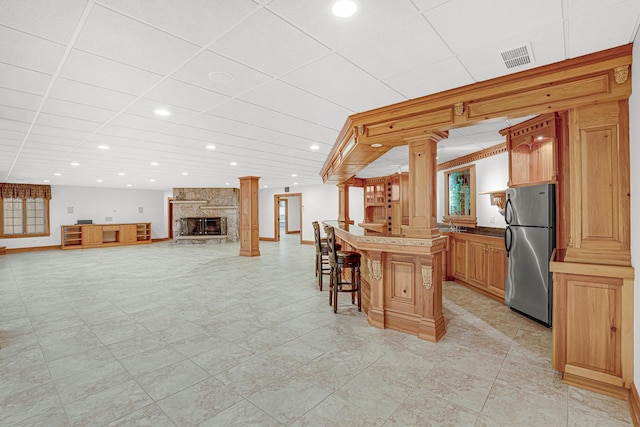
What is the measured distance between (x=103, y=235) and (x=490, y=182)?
14.2m

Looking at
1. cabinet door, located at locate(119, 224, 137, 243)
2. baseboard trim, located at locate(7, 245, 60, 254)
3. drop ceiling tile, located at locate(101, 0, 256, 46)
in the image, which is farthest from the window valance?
drop ceiling tile, located at locate(101, 0, 256, 46)

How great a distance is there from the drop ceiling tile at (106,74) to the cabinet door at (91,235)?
38.1 feet

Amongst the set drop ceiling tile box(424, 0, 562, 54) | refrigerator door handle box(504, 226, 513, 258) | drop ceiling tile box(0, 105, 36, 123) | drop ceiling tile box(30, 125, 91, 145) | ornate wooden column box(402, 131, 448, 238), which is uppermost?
drop ceiling tile box(424, 0, 562, 54)

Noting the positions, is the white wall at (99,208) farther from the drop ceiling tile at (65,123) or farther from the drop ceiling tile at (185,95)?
the drop ceiling tile at (185,95)

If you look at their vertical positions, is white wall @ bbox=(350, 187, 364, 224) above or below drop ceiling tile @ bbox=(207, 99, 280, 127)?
below

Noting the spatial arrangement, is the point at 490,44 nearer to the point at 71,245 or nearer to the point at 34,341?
the point at 34,341

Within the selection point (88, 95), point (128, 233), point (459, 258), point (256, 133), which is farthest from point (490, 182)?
point (128, 233)

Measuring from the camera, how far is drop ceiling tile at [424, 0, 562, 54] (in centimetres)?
169

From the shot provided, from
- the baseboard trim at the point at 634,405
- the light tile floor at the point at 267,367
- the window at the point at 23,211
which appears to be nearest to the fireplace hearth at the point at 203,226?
the window at the point at 23,211

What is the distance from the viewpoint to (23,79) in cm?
250

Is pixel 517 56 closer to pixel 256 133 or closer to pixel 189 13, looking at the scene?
pixel 189 13

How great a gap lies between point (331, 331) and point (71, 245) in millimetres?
12816

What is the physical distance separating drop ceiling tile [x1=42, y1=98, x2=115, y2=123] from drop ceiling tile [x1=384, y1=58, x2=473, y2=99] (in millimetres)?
3145

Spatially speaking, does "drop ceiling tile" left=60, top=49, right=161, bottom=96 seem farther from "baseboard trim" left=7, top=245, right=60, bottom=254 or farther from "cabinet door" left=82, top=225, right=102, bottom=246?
"baseboard trim" left=7, top=245, right=60, bottom=254
